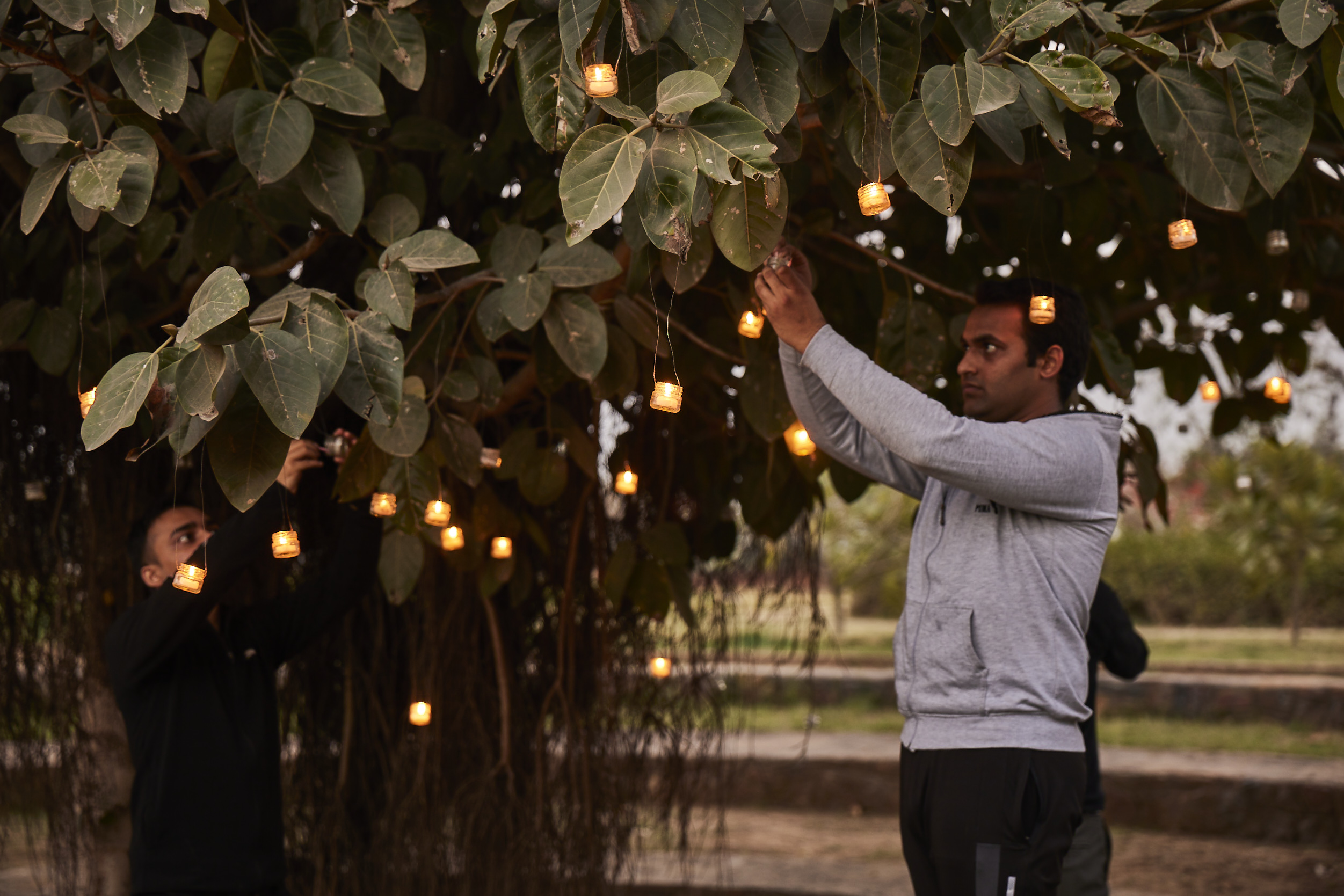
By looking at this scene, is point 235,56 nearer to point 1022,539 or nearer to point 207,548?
point 207,548

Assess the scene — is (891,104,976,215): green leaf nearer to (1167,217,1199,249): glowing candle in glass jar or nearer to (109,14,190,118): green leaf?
(1167,217,1199,249): glowing candle in glass jar

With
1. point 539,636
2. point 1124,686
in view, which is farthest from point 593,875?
point 1124,686

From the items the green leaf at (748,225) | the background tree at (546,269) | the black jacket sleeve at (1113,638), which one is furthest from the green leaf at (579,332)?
the black jacket sleeve at (1113,638)

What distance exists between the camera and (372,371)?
Answer: 110 centimetres

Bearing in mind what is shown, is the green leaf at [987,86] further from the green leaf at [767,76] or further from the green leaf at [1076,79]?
the green leaf at [767,76]

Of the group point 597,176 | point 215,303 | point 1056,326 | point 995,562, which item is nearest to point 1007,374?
point 1056,326

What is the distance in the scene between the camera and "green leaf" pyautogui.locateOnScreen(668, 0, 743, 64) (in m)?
1.02

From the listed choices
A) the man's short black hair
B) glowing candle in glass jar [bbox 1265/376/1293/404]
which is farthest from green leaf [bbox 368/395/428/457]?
glowing candle in glass jar [bbox 1265/376/1293/404]

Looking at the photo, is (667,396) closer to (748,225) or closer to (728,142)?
(748,225)

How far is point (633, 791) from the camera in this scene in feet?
8.40

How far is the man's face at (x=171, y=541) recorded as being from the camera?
1.88 metres

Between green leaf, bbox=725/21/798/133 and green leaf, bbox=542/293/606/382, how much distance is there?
404 mm

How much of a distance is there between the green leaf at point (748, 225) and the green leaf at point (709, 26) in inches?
5.8

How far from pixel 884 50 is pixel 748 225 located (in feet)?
0.74
